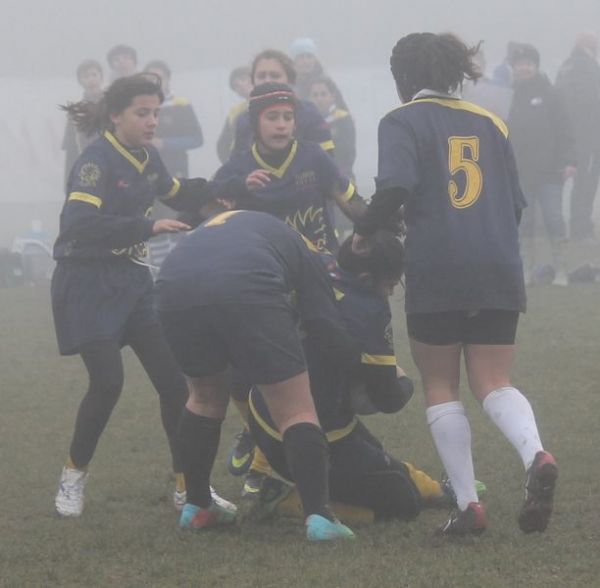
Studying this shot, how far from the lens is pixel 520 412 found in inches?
181

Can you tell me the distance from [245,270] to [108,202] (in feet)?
3.94

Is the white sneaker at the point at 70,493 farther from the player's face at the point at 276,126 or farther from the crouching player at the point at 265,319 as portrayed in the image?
the player's face at the point at 276,126

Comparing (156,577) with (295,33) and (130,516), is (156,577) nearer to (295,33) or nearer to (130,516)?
(130,516)

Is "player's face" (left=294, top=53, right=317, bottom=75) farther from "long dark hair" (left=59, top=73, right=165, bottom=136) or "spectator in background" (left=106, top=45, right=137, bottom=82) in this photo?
"long dark hair" (left=59, top=73, right=165, bottom=136)

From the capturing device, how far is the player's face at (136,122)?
5605mm

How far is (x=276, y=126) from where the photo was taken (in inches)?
232

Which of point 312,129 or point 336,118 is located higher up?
point 312,129

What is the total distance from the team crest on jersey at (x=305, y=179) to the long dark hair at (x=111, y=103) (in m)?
0.66

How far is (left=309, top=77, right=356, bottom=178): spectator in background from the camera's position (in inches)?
505

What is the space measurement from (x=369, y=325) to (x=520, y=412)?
61 cm

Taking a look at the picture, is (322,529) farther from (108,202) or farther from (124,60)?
(124,60)

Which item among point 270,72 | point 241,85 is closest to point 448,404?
point 270,72

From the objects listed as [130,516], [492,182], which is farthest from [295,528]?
[492,182]

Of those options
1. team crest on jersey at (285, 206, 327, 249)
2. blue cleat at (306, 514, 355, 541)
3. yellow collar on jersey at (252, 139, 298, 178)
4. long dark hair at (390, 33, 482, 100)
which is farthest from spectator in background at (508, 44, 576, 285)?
blue cleat at (306, 514, 355, 541)
